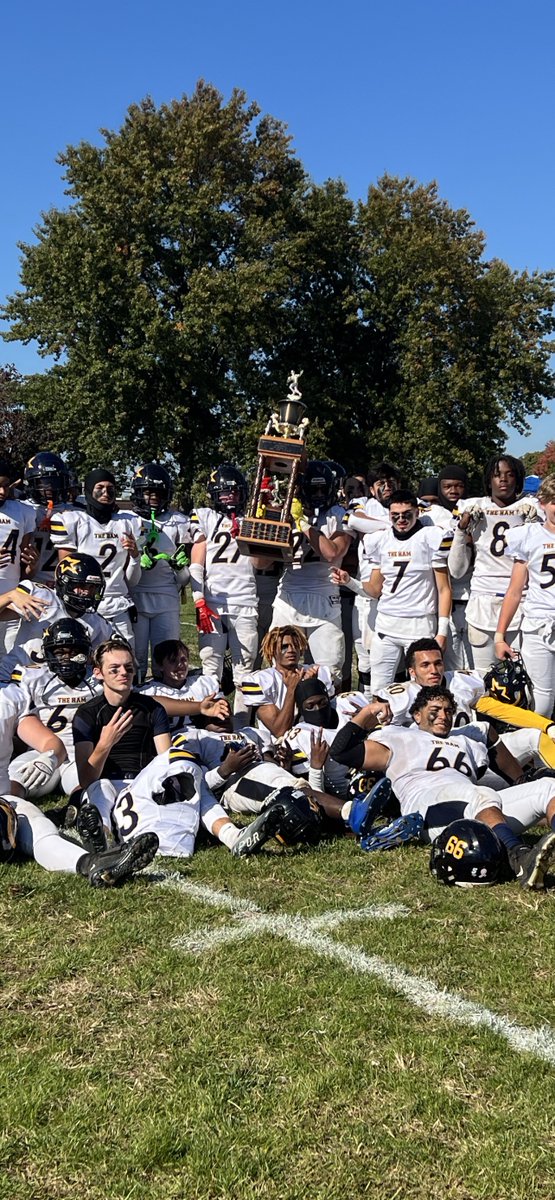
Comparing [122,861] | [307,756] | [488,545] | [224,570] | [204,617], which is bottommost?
[122,861]

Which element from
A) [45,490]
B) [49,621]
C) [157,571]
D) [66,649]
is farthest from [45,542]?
[66,649]

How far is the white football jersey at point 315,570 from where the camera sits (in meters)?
8.11

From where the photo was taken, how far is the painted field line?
11.2 feet

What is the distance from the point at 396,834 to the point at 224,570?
11.9ft

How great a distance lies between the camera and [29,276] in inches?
1143

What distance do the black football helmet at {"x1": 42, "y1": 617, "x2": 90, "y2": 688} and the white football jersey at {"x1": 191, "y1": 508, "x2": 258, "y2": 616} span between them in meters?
2.09

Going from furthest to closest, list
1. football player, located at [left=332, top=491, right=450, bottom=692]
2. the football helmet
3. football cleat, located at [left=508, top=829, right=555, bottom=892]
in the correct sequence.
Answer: football player, located at [left=332, top=491, right=450, bottom=692]
the football helmet
football cleat, located at [left=508, top=829, right=555, bottom=892]

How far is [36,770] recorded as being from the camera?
240 inches

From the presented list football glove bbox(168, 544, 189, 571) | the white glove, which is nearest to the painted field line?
the white glove

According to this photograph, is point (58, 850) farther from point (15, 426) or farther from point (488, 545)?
point (15, 426)

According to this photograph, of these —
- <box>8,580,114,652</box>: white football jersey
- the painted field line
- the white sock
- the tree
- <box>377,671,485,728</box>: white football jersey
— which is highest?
the tree

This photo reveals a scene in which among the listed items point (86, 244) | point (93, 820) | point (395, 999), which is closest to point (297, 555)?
point (93, 820)

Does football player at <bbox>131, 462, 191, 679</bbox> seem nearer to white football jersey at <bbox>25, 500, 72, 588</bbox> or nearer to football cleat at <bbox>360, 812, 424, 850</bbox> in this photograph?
white football jersey at <bbox>25, 500, 72, 588</bbox>

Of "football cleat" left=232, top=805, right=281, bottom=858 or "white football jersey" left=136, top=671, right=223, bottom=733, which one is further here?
"white football jersey" left=136, top=671, right=223, bottom=733
